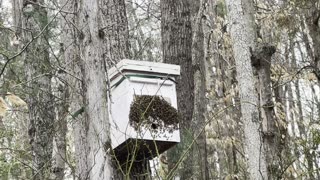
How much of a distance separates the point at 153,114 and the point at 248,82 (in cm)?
161

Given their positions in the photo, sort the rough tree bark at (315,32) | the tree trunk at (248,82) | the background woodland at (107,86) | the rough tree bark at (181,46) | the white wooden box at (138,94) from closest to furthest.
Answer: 1. the background woodland at (107,86)
2. the white wooden box at (138,94)
3. the tree trunk at (248,82)
4. the rough tree bark at (315,32)
5. the rough tree bark at (181,46)

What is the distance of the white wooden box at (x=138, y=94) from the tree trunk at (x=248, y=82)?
1.19m

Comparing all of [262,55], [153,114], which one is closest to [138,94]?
[153,114]

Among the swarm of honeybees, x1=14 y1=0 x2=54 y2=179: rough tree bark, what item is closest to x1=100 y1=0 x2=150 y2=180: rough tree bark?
the swarm of honeybees

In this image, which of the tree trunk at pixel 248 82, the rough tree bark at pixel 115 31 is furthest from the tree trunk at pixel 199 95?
the rough tree bark at pixel 115 31

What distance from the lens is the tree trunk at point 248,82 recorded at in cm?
519

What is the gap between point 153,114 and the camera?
4.07m

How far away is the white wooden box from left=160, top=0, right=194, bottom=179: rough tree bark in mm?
1806

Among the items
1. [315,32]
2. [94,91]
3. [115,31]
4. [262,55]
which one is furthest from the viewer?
[315,32]

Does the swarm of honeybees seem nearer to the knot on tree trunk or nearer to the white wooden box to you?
the white wooden box

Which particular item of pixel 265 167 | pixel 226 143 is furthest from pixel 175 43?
pixel 226 143

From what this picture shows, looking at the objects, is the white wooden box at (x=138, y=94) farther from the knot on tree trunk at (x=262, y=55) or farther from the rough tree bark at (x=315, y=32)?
the rough tree bark at (x=315, y=32)

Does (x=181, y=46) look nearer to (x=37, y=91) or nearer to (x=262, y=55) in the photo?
(x=262, y=55)

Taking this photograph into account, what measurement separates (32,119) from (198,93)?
6.59 feet
